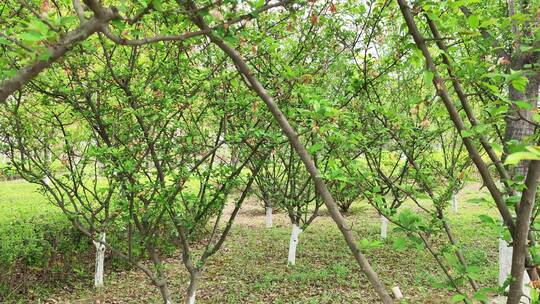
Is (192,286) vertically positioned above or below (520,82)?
below

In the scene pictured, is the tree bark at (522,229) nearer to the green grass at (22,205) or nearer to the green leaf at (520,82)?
the green leaf at (520,82)

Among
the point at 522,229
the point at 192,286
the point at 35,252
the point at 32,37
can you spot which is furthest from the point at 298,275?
the point at 32,37

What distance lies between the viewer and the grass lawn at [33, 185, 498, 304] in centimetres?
640

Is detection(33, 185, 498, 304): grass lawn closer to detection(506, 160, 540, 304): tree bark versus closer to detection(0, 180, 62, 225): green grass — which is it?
detection(0, 180, 62, 225): green grass

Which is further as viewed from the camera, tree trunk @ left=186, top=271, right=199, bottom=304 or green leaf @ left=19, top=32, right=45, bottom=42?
tree trunk @ left=186, top=271, right=199, bottom=304

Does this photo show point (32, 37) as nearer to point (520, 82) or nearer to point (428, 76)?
point (428, 76)

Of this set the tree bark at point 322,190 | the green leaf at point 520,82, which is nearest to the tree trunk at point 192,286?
the tree bark at point 322,190

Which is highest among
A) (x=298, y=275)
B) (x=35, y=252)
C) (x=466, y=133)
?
(x=466, y=133)

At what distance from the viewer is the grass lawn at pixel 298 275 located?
640 centimetres

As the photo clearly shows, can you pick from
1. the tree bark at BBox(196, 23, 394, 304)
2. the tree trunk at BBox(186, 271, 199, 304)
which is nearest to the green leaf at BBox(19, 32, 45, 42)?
the tree bark at BBox(196, 23, 394, 304)

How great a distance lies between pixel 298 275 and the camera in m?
7.27

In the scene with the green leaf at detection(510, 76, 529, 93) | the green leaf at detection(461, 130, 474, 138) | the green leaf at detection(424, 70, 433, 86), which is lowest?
the green leaf at detection(461, 130, 474, 138)

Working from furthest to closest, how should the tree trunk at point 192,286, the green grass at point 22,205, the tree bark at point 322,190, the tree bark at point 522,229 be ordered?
the green grass at point 22,205 < the tree trunk at point 192,286 < the tree bark at point 322,190 < the tree bark at point 522,229

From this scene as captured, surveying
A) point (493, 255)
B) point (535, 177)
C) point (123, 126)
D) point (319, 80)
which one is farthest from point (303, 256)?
point (535, 177)
